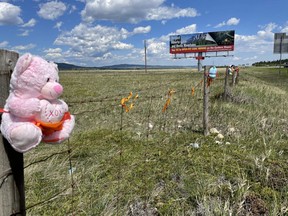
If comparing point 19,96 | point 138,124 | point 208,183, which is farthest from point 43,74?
point 138,124

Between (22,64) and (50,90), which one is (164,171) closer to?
(50,90)

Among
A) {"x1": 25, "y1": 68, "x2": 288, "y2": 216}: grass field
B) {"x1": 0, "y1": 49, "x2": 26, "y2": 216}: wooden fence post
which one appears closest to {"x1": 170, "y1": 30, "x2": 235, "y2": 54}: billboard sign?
{"x1": 25, "y1": 68, "x2": 288, "y2": 216}: grass field

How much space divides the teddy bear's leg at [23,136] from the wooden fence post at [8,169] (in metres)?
0.13

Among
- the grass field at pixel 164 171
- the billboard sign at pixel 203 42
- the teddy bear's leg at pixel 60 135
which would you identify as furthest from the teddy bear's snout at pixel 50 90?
the billboard sign at pixel 203 42

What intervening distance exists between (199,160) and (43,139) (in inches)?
128

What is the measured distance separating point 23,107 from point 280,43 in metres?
47.3

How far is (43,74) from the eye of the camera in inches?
63.4

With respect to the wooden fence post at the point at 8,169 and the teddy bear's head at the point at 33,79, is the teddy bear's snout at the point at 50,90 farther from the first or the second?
the wooden fence post at the point at 8,169

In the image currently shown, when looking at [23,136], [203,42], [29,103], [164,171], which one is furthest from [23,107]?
[203,42]

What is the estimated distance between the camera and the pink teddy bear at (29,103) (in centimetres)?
152

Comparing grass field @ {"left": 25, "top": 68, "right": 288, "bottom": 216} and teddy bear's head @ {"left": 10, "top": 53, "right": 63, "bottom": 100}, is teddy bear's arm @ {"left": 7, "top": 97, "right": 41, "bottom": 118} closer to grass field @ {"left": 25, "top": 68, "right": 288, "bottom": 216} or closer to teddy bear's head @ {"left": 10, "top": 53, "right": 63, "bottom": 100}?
teddy bear's head @ {"left": 10, "top": 53, "right": 63, "bottom": 100}

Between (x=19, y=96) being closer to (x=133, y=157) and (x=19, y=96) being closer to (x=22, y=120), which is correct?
(x=22, y=120)

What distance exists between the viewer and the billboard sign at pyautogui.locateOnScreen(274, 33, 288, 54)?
42.4m

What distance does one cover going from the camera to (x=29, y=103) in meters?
1.54
